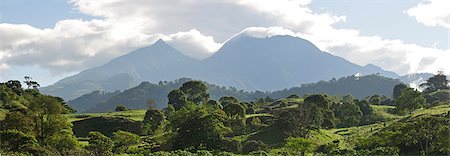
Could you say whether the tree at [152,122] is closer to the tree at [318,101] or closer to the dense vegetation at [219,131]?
the dense vegetation at [219,131]

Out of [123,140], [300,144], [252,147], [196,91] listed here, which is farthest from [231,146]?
[196,91]

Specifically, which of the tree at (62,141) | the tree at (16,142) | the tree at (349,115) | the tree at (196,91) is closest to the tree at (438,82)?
the tree at (349,115)

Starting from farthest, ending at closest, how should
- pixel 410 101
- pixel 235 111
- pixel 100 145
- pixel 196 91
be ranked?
pixel 196 91 → pixel 410 101 → pixel 235 111 → pixel 100 145

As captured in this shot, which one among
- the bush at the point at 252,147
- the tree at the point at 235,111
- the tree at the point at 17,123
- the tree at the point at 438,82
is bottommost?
the bush at the point at 252,147

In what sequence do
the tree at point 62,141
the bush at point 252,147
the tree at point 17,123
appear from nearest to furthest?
A: 1. the tree at point 17,123
2. the tree at point 62,141
3. the bush at point 252,147

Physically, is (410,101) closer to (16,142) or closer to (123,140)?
(123,140)

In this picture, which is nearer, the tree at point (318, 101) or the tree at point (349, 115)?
the tree at point (318, 101)

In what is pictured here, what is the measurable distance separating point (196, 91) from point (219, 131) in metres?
43.9

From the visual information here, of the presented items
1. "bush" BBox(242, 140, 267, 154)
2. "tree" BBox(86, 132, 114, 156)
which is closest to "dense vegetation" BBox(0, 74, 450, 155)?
"tree" BBox(86, 132, 114, 156)

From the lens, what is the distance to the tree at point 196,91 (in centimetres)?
8725

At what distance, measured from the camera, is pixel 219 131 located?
43.8m

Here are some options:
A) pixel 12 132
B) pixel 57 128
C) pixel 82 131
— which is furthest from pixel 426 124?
pixel 82 131

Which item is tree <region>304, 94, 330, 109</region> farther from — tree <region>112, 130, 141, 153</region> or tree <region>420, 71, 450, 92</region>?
tree <region>420, 71, 450, 92</region>

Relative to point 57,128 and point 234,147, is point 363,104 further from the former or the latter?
point 57,128
